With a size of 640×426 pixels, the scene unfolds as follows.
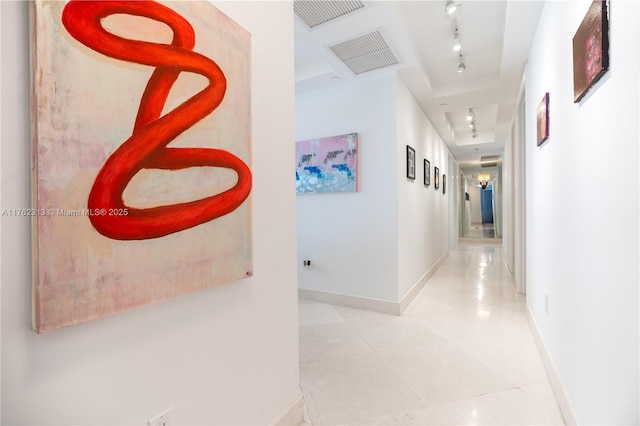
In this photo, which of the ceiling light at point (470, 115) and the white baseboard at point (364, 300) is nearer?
the white baseboard at point (364, 300)

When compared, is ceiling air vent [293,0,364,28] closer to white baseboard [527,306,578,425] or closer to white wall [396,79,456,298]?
white wall [396,79,456,298]

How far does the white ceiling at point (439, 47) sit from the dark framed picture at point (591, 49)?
4.10 feet

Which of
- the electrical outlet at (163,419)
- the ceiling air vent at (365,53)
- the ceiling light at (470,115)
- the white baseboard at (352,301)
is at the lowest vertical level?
the white baseboard at (352,301)

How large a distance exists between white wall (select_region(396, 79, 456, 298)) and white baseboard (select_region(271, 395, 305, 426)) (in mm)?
2101

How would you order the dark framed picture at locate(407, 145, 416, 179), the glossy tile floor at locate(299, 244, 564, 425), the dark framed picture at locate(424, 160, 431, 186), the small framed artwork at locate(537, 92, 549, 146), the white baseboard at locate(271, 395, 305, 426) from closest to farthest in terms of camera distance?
the white baseboard at locate(271, 395, 305, 426), the glossy tile floor at locate(299, 244, 564, 425), the small framed artwork at locate(537, 92, 549, 146), the dark framed picture at locate(407, 145, 416, 179), the dark framed picture at locate(424, 160, 431, 186)

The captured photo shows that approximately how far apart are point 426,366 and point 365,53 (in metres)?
2.86

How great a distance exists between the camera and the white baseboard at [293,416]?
1623 millimetres

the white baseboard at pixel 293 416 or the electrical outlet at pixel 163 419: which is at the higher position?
the electrical outlet at pixel 163 419

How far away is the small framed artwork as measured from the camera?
2.23m

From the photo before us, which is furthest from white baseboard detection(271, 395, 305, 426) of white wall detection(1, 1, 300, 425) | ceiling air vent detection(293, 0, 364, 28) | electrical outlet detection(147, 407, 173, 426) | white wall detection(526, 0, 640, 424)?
ceiling air vent detection(293, 0, 364, 28)

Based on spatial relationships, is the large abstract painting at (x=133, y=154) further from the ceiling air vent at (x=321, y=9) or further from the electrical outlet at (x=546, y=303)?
the electrical outlet at (x=546, y=303)

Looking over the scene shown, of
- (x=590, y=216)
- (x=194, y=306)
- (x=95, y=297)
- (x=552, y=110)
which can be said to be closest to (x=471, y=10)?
(x=552, y=110)

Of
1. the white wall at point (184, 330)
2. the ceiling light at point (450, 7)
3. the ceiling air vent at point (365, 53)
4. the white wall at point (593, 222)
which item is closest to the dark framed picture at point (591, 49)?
the white wall at point (593, 222)

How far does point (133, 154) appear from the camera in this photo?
0.97 metres
